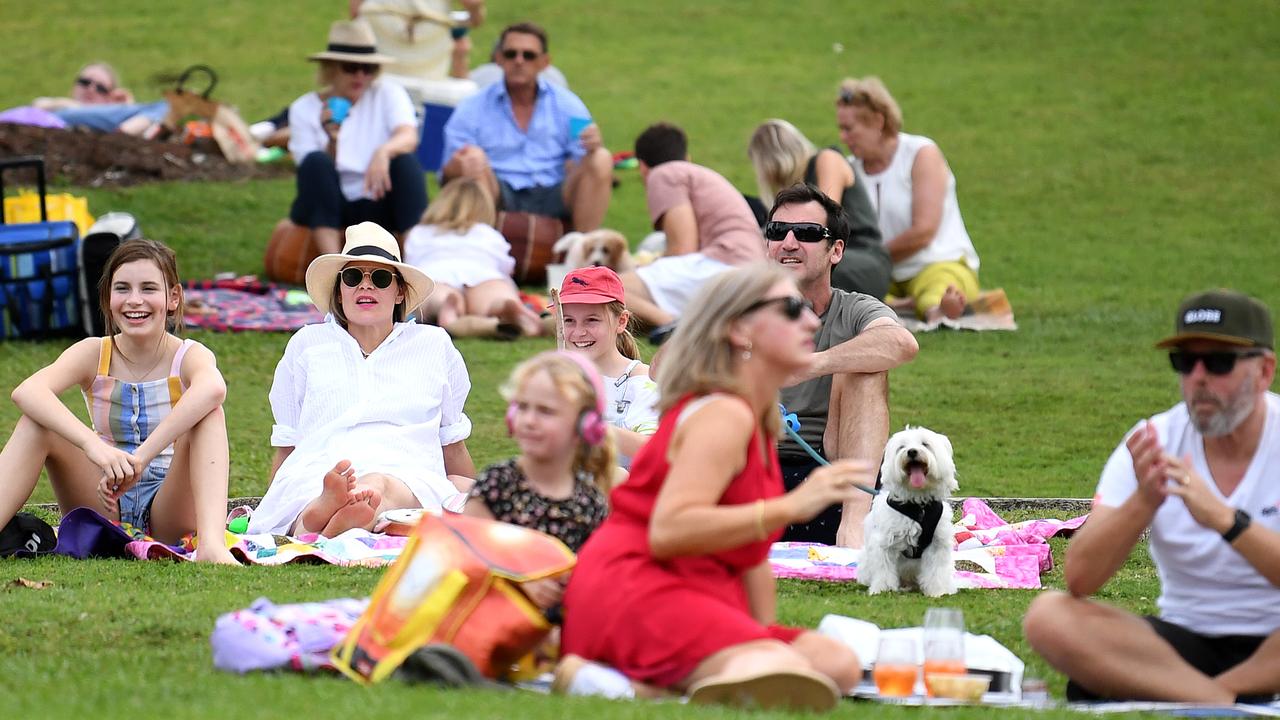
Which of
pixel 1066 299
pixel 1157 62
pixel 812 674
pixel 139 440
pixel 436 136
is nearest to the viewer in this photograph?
pixel 812 674

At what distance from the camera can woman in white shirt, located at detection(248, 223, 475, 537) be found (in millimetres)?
7801

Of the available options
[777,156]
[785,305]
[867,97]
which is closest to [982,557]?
[785,305]

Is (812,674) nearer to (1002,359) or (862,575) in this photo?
(862,575)

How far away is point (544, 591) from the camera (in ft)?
16.1

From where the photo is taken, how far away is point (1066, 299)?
15.6 metres

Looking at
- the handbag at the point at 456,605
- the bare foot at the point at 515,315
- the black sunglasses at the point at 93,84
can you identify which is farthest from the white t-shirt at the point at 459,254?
the black sunglasses at the point at 93,84

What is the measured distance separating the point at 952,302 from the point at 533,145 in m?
3.59

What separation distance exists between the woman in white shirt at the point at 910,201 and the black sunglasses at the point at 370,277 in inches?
229

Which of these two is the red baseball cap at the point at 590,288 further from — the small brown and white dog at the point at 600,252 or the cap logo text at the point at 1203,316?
the small brown and white dog at the point at 600,252

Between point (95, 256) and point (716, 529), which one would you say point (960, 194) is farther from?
point (716, 529)

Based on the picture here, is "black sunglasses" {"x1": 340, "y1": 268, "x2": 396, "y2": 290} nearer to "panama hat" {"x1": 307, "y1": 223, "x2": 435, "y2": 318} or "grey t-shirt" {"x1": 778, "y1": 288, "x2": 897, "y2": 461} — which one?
"panama hat" {"x1": 307, "y1": 223, "x2": 435, "y2": 318}

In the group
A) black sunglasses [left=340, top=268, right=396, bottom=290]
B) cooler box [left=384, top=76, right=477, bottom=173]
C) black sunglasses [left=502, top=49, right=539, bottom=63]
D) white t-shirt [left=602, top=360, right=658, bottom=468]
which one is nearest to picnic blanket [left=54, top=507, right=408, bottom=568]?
white t-shirt [left=602, top=360, right=658, bottom=468]

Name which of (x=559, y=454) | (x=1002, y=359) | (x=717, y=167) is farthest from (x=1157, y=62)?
(x=559, y=454)

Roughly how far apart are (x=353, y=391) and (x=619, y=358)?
47.2 inches
